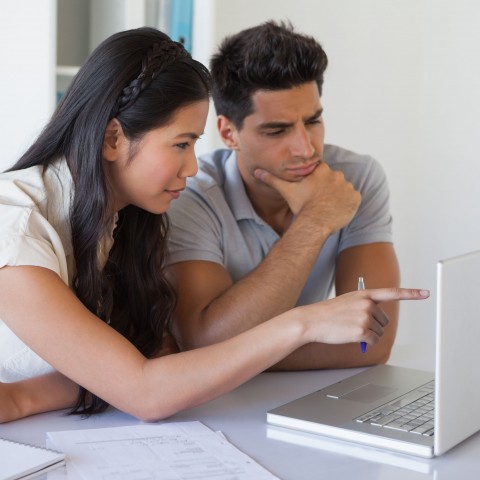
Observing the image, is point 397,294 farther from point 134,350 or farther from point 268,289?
point 268,289

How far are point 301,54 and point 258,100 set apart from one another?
15cm

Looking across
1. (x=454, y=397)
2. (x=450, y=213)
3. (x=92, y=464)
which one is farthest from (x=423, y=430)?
(x=450, y=213)

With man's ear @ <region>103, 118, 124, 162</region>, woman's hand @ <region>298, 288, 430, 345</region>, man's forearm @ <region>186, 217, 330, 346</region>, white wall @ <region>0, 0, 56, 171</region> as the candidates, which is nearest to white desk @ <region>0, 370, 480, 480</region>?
woman's hand @ <region>298, 288, 430, 345</region>

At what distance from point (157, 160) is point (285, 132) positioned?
1.83ft

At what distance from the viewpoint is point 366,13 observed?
3.50m

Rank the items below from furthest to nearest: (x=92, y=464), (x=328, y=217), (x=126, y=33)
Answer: (x=328, y=217) → (x=126, y=33) → (x=92, y=464)

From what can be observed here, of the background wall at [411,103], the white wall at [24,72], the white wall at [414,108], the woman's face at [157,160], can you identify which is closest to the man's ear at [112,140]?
the woman's face at [157,160]

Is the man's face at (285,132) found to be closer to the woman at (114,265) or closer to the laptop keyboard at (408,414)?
the woman at (114,265)

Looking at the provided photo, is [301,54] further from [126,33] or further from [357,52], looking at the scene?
[357,52]

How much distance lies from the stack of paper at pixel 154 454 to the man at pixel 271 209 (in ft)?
1.71

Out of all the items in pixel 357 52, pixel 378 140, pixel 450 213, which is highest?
pixel 357 52

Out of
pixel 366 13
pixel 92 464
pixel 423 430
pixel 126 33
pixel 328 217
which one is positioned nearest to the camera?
pixel 92 464

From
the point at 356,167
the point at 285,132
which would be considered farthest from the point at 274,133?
the point at 356,167

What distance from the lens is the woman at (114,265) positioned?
4.13ft
